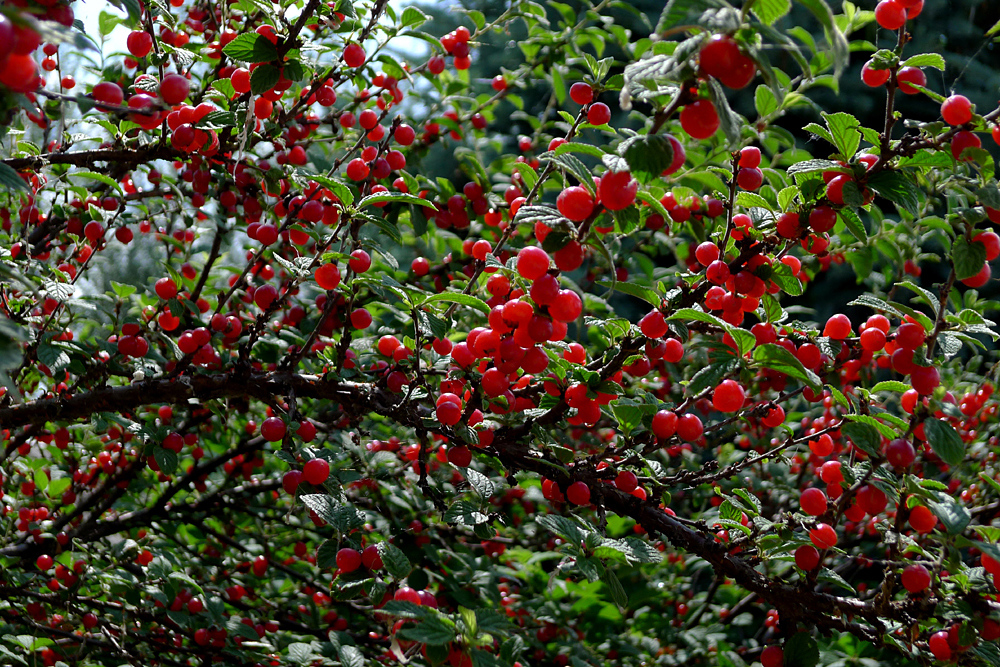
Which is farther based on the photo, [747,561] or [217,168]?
[217,168]

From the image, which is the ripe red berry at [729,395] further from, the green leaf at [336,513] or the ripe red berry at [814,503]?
the green leaf at [336,513]

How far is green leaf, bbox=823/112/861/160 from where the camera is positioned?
1.22 meters

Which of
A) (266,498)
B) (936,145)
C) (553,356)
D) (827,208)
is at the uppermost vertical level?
(936,145)

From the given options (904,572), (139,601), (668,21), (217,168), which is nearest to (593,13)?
(217,168)

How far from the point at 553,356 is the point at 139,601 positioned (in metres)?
1.51

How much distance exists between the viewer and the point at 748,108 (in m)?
5.36

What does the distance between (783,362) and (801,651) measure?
0.69 meters

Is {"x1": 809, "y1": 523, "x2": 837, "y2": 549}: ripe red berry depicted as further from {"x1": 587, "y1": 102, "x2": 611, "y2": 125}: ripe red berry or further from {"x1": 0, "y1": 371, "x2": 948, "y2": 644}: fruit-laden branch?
{"x1": 587, "y1": 102, "x2": 611, "y2": 125}: ripe red berry

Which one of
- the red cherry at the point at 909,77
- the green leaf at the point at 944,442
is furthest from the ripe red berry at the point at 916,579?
the red cherry at the point at 909,77

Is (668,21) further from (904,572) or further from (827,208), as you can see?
(904,572)

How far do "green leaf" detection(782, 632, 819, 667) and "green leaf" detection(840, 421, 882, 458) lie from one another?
0.46 meters

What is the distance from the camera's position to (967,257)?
121cm

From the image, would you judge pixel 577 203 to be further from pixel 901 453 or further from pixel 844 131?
pixel 901 453

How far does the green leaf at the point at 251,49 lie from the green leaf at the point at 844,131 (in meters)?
1.12
